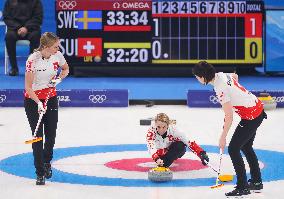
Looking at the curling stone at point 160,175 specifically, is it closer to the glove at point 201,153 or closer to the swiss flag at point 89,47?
the glove at point 201,153

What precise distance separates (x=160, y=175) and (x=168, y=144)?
78 centimetres

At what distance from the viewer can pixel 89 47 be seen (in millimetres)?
17469

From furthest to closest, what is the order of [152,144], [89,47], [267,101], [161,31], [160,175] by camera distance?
1. [89,47]
2. [161,31]
3. [267,101]
4. [152,144]
5. [160,175]

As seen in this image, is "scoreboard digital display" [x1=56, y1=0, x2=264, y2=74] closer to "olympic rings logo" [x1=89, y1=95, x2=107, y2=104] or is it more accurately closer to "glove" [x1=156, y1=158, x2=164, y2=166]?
"olympic rings logo" [x1=89, y1=95, x2=107, y2=104]

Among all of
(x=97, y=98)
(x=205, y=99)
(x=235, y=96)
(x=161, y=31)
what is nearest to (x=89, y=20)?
(x=161, y=31)

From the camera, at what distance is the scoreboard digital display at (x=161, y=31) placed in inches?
677

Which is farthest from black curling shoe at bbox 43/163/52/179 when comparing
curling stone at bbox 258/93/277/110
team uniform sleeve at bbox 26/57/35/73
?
curling stone at bbox 258/93/277/110

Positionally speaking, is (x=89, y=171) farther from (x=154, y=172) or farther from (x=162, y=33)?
(x=162, y=33)

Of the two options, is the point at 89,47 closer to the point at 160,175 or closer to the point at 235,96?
the point at 160,175

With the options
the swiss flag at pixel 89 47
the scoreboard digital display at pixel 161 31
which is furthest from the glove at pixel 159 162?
the swiss flag at pixel 89 47

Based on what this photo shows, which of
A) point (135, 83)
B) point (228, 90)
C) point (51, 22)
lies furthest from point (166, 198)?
point (51, 22)

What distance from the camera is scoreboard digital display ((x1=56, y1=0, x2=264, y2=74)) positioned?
17.2m

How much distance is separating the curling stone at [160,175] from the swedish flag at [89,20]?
9.16 metres

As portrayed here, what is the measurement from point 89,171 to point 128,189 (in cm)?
115
